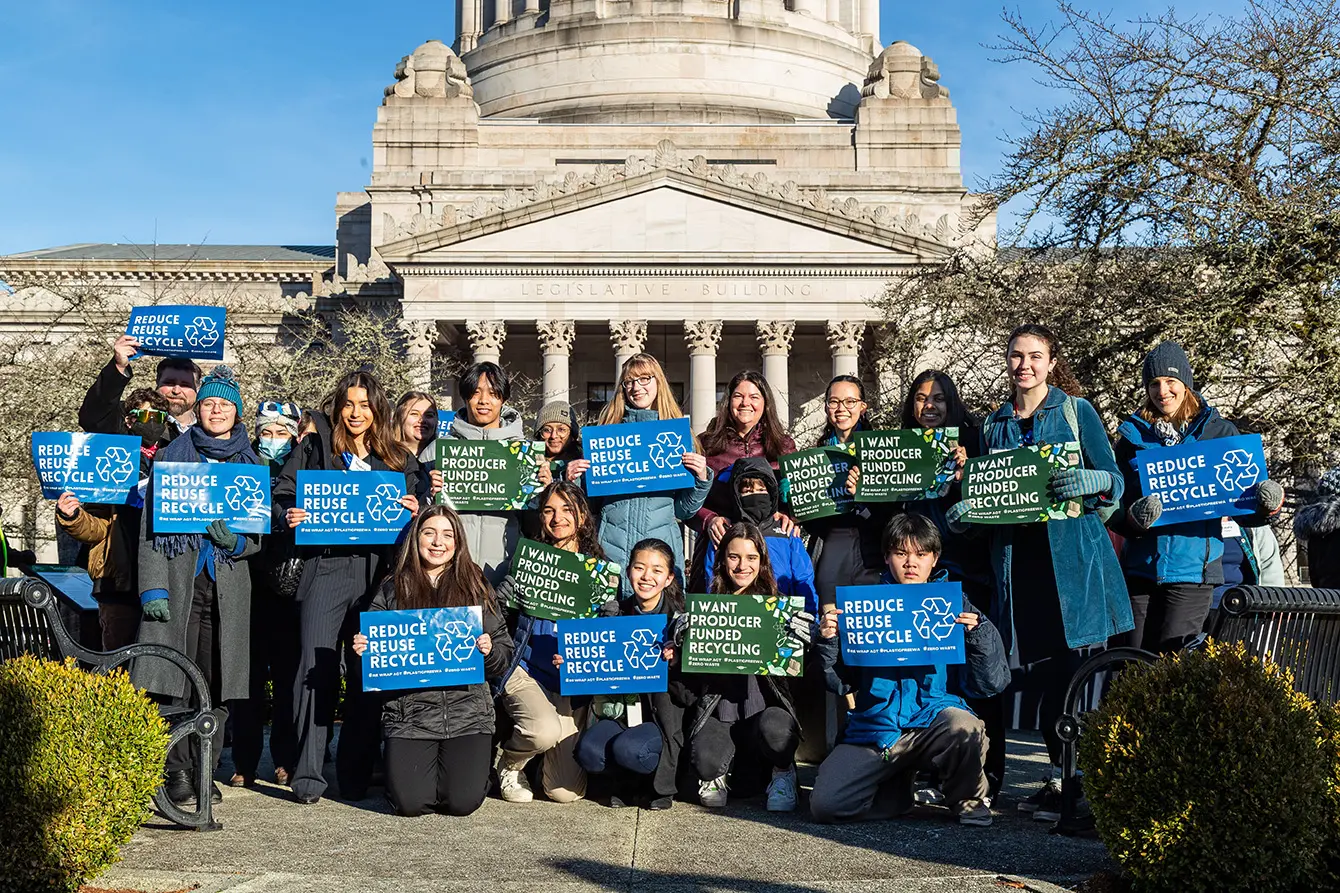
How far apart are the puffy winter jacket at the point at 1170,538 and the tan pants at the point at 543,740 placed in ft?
10.7

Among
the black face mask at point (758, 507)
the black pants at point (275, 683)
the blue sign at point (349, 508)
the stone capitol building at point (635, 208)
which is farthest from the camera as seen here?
the stone capitol building at point (635, 208)

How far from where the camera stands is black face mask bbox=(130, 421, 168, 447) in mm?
9691

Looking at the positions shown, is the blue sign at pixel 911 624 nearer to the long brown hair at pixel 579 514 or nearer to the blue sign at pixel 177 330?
the long brown hair at pixel 579 514

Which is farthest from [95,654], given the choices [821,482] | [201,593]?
[821,482]

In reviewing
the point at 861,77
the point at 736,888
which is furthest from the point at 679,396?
the point at 736,888

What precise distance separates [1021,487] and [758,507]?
179 cm

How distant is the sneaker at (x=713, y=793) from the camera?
793 cm

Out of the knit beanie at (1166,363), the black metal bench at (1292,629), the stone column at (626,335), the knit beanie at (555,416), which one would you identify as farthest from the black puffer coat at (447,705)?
the stone column at (626,335)

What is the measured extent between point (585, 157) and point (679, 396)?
9170 mm

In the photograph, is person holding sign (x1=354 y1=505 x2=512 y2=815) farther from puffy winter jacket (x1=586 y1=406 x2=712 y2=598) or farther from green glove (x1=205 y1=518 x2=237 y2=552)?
puffy winter jacket (x1=586 y1=406 x2=712 y2=598)

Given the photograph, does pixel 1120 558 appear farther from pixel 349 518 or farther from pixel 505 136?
pixel 505 136

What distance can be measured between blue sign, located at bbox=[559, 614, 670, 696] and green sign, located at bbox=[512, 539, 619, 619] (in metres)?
0.18

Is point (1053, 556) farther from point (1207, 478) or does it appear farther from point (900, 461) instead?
point (900, 461)

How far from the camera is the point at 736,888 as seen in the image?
592 centimetres
